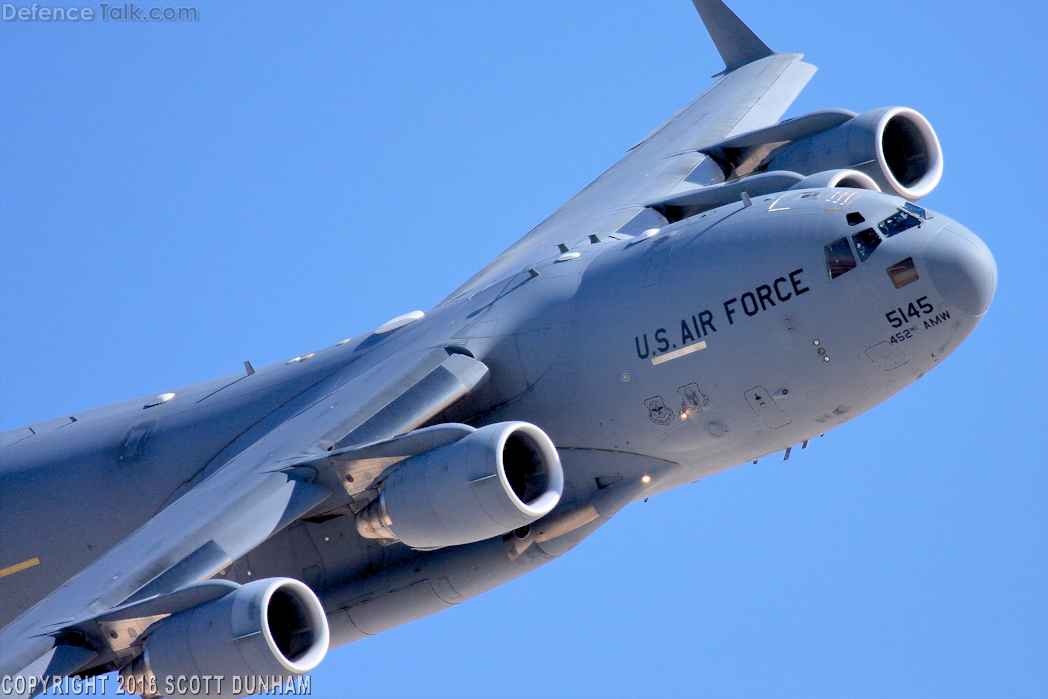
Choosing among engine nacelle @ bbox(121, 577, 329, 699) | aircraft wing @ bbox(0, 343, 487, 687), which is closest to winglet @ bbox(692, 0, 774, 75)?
aircraft wing @ bbox(0, 343, 487, 687)

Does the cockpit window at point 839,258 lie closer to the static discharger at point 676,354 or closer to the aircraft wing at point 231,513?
the static discharger at point 676,354

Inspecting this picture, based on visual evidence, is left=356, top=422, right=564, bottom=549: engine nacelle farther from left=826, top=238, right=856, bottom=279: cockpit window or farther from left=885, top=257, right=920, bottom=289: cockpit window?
left=885, top=257, right=920, bottom=289: cockpit window

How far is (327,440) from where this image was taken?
13.2 m

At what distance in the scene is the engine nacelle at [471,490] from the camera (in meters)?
12.0

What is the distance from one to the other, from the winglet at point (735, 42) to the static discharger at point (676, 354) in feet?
34.6

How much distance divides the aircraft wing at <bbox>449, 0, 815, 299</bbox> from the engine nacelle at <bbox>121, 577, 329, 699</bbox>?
6.14 metres

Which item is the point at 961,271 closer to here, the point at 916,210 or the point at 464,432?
the point at 916,210

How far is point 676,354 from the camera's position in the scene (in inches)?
525

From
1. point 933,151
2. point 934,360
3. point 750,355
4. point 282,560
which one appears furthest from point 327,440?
point 933,151

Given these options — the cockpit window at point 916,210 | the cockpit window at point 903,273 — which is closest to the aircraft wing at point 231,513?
the cockpit window at point 903,273

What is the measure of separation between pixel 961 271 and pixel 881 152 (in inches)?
197

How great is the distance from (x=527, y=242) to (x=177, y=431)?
Answer: 214 inches

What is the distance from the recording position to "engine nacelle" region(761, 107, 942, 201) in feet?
55.9

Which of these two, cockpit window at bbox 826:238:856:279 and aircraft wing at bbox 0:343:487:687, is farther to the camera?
cockpit window at bbox 826:238:856:279
